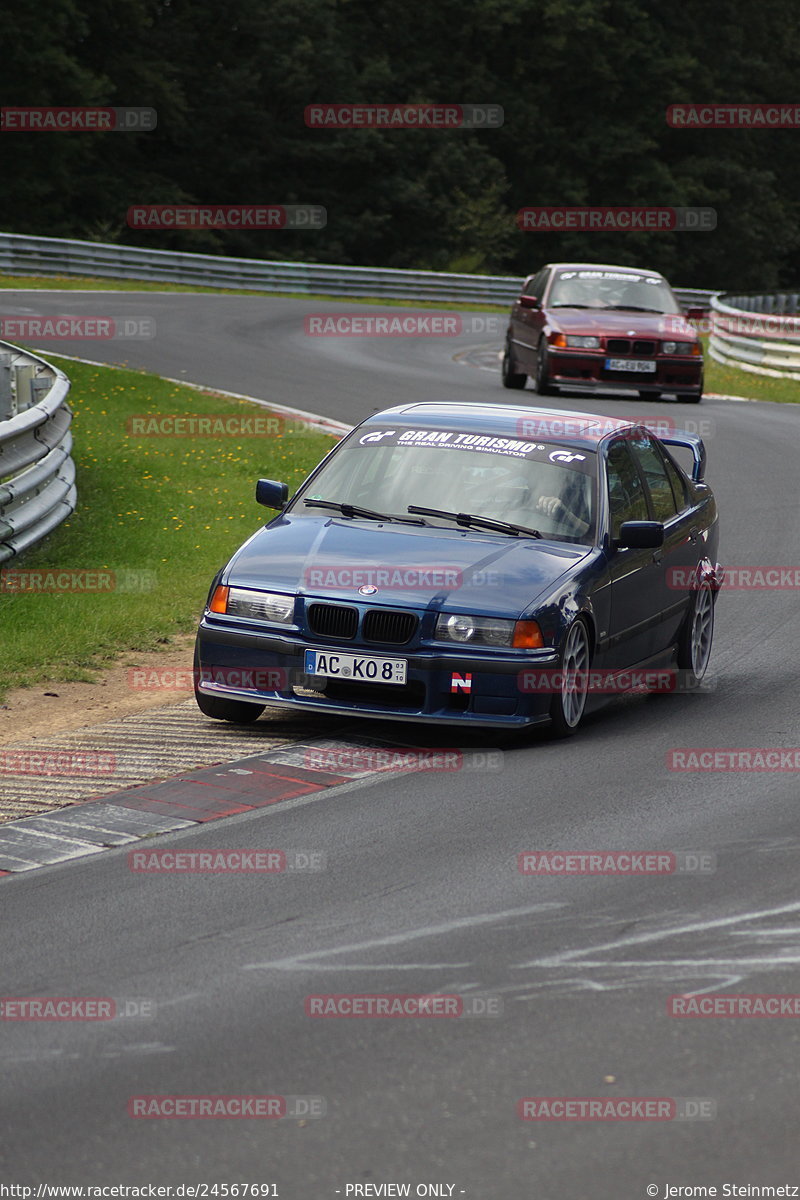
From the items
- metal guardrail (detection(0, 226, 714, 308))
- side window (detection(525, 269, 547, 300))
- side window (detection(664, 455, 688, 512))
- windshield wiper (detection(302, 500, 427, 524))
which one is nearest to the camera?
windshield wiper (detection(302, 500, 427, 524))

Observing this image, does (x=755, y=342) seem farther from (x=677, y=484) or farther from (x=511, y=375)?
(x=677, y=484)

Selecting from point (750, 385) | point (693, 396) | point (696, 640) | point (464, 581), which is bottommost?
point (750, 385)

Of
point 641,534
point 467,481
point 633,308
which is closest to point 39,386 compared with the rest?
point 467,481

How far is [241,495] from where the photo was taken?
54.4 ft

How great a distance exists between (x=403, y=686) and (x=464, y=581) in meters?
0.59

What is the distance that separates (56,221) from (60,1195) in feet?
154

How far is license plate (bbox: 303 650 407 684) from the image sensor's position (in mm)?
8531

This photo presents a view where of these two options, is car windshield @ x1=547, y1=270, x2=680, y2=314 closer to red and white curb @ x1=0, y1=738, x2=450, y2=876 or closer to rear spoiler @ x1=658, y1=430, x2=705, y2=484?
rear spoiler @ x1=658, y1=430, x2=705, y2=484

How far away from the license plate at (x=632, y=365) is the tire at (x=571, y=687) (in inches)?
600

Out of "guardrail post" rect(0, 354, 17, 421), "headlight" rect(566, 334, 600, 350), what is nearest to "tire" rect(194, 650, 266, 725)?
"guardrail post" rect(0, 354, 17, 421)

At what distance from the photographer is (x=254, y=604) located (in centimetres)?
885

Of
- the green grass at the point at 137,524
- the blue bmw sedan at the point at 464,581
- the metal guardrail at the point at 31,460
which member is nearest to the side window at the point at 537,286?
the green grass at the point at 137,524

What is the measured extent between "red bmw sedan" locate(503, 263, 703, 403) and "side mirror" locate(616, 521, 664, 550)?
14671 mm

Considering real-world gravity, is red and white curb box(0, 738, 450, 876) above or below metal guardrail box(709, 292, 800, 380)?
above
